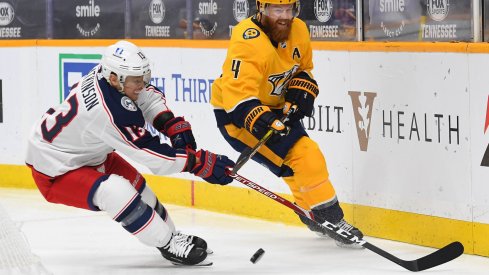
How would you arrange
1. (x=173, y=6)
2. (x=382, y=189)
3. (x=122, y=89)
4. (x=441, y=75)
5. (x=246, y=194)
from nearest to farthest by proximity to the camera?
(x=122, y=89) → (x=441, y=75) → (x=382, y=189) → (x=246, y=194) → (x=173, y=6)

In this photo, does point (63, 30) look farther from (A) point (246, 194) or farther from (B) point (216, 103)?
(B) point (216, 103)

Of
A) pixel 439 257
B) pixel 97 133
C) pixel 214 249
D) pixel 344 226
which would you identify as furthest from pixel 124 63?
pixel 439 257

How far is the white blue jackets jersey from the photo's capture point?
4.99 metres

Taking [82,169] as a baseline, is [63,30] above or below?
above

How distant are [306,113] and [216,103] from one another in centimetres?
43

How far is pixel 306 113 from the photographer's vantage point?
18.0 ft

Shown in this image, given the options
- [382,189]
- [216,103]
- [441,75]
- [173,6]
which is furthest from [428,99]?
[173,6]

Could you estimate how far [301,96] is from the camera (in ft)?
17.9

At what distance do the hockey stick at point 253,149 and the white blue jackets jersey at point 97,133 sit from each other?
1.09ft

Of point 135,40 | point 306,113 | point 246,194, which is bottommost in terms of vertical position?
point 246,194

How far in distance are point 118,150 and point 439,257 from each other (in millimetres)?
1304

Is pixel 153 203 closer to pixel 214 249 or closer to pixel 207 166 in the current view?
pixel 214 249

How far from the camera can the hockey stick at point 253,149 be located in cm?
523

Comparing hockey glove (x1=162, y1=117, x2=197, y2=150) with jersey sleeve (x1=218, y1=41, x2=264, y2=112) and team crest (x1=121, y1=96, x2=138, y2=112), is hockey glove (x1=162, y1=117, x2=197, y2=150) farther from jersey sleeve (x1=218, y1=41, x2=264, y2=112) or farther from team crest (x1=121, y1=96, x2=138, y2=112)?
team crest (x1=121, y1=96, x2=138, y2=112)
